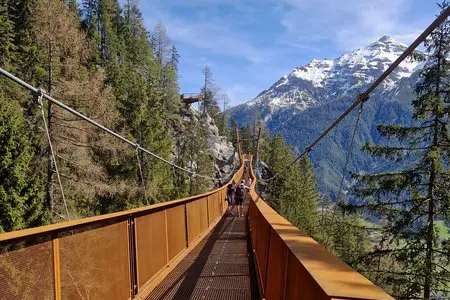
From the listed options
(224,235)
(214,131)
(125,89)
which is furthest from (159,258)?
(214,131)

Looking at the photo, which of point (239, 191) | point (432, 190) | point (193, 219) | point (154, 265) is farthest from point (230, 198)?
point (154, 265)

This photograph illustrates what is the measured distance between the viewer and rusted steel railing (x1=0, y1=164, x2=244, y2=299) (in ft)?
10.4

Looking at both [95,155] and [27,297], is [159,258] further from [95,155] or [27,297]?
[95,155]

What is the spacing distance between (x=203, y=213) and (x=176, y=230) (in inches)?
203

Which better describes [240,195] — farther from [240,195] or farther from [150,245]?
[150,245]

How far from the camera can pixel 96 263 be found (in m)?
4.47

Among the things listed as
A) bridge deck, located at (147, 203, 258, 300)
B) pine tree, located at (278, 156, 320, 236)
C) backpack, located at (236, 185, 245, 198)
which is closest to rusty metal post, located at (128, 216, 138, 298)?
bridge deck, located at (147, 203, 258, 300)

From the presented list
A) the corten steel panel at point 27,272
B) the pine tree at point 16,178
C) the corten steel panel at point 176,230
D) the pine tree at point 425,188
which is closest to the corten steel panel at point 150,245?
the corten steel panel at point 176,230

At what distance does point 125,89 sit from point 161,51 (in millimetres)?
47785

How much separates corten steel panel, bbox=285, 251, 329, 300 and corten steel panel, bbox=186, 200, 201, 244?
702cm

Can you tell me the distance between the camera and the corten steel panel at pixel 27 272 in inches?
117

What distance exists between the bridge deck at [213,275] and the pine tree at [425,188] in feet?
22.5

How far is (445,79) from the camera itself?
52.1 feet

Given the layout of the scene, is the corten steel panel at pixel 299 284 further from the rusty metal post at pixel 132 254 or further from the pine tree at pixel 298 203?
the pine tree at pixel 298 203
